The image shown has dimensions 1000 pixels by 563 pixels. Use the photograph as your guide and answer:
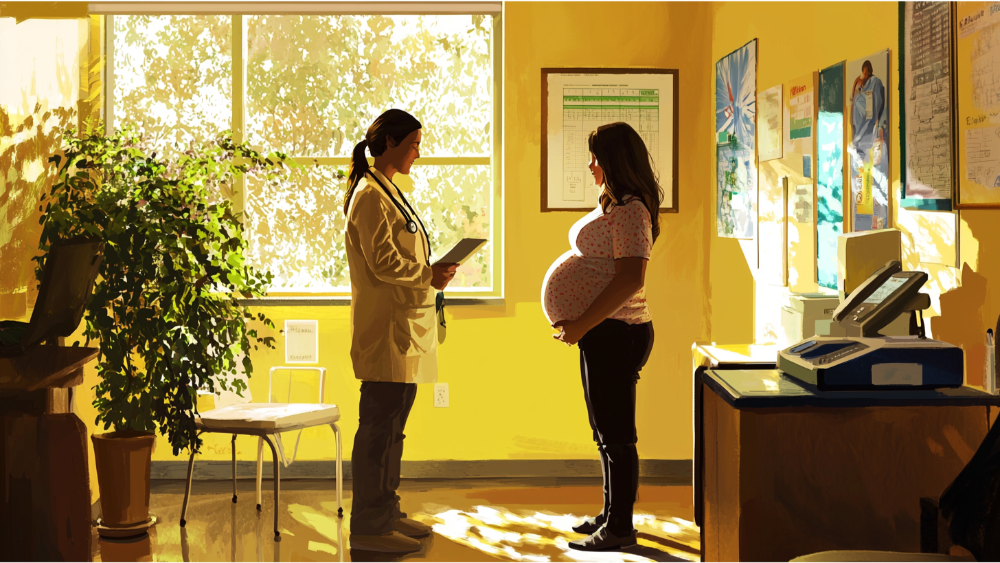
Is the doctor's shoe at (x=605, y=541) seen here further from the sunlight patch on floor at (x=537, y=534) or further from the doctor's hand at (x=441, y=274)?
the doctor's hand at (x=441, y=274)

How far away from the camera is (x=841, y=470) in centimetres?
170

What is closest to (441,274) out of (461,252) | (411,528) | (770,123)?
(461,252)

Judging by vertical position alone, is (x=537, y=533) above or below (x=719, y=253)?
below

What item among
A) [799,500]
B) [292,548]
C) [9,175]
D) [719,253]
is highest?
[9,175]

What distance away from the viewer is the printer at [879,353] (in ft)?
5.58

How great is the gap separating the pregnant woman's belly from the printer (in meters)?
0.86

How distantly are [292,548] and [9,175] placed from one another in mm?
1714

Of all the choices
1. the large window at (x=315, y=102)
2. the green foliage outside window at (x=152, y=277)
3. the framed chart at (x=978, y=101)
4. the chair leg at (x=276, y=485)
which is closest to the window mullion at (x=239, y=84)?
the large window at (x=315, y=102)

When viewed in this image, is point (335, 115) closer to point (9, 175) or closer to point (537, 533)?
point (9, 175)

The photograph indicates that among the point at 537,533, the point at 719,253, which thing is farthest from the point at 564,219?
the point at 537,533

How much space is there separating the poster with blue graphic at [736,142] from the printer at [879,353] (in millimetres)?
1512

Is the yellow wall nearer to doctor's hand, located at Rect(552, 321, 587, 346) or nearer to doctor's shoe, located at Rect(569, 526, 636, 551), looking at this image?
doctor's hand, located at Rect(552, 321, 587, 346)

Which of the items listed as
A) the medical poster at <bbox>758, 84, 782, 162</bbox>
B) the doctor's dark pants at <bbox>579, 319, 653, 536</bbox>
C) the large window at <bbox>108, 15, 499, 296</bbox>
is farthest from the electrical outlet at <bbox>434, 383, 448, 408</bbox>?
the medical poster at <bbox>758, 84, 782, 162</bbox>

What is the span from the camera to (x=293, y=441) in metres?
3.88
